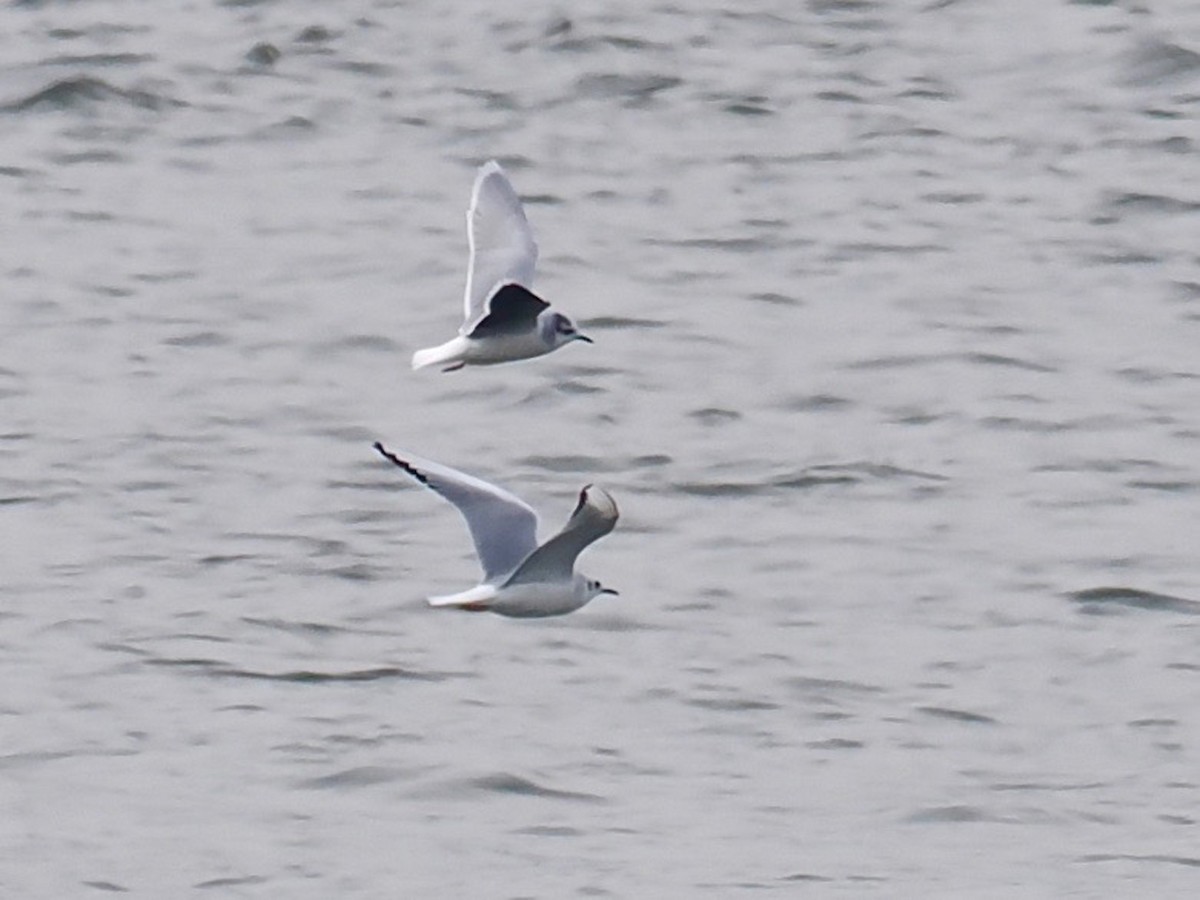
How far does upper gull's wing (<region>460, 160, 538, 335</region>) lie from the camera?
30.2ft

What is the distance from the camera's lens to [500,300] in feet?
28.0

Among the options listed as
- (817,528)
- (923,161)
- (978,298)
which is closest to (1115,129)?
(923,161)

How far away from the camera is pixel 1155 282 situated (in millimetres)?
14094

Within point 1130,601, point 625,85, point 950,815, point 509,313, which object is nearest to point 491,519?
point 509,313

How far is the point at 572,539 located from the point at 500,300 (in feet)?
2.95

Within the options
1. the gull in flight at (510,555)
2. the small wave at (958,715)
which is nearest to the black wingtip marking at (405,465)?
the gull in flight at (510,555)

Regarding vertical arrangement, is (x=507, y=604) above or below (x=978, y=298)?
above

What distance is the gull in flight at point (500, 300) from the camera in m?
8.55

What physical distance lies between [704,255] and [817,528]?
2.79m

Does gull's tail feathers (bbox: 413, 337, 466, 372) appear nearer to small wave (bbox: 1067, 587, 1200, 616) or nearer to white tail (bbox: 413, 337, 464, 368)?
white tail (bbox: 413, 337, 464, 368)

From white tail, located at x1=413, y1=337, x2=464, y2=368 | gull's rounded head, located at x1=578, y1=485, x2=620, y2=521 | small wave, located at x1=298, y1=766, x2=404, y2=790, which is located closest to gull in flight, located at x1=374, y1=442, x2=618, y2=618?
white tail, located at x1=413, y1=337, x2=464, y2=368

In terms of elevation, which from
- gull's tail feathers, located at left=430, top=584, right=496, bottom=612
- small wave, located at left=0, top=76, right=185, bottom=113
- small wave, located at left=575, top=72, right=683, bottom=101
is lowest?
small wave, located at left=0, top=76, right=185, bottom=113

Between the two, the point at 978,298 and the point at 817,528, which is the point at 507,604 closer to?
the point at 817,528

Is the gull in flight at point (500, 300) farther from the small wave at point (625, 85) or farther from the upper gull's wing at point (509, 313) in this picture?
the small wave at point (625, 85)
